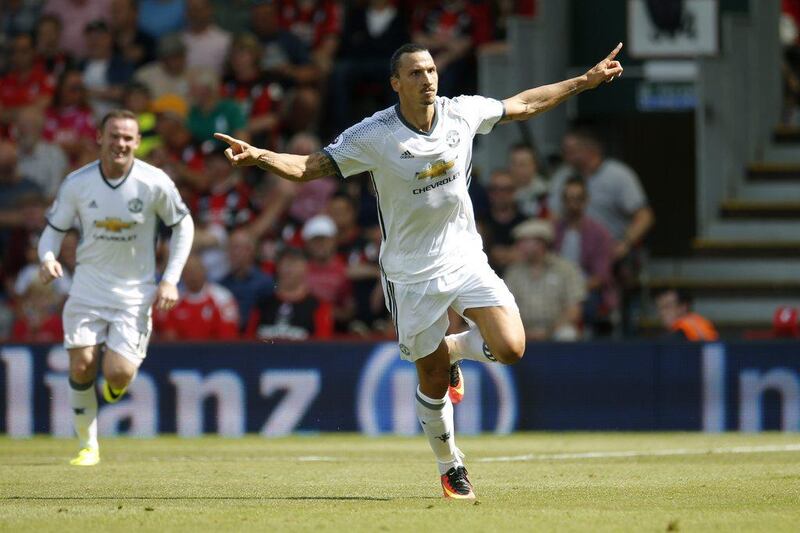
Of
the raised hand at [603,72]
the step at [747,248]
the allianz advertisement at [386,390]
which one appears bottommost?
the allianz advertisement at [386,390]

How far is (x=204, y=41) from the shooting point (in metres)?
20.2

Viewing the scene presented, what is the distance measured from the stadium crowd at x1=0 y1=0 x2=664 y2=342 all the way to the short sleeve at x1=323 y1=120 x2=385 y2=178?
7.55m

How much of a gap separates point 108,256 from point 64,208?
50cm

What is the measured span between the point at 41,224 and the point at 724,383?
8.15 m

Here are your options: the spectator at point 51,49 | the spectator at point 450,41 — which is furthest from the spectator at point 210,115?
the spectator at point 450,41

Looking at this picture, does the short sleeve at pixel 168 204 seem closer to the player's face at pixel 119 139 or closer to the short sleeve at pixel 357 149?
the player's face at pixel 119 139

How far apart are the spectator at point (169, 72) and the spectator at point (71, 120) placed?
2.60 ft

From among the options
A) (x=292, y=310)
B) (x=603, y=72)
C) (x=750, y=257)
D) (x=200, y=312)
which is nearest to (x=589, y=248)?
(x=750, y=257)

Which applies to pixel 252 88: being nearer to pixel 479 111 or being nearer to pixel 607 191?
pixel 607 191

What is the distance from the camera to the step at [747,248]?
1902 cm

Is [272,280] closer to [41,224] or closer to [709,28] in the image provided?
[41,224]

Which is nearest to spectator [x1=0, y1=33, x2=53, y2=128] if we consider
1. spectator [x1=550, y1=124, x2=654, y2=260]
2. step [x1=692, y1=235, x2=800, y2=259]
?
spectator [x1=550, y1=124, x2=654, y2=260]

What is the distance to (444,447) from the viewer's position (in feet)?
30.8

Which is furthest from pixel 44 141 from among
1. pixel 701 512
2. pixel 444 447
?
pixel 701 512
